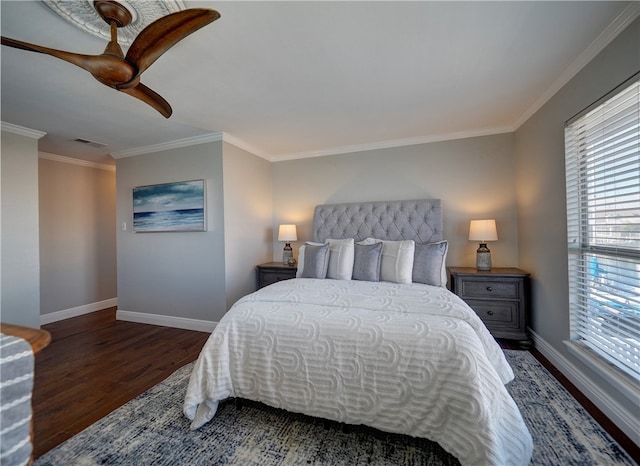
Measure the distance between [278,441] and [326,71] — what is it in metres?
2.56

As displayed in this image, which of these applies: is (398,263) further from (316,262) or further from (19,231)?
(19,231)

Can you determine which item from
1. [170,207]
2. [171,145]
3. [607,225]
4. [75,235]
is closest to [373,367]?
[607,225]

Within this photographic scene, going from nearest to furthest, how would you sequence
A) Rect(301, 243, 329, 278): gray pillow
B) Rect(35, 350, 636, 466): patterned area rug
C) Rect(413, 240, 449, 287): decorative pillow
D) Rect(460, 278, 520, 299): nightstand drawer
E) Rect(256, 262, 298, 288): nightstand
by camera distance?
Rect(35, 350, 636, 466): patterned area rug < Rect(413, 240, 449, 287): decorative pillow < Rect(460, 278, 520, 299): nightstand drawer < Rect(301, 243, 329, 278): gray pillow < Rect(256, 262, 298, 288): nightstand

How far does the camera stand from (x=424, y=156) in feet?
11.8

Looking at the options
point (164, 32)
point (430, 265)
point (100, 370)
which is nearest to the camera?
point (164, 32)

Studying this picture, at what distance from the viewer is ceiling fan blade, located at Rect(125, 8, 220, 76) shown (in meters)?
1.19

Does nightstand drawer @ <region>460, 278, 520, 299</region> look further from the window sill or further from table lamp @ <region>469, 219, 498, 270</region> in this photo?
the window sill

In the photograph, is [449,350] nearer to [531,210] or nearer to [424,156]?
[531,210]

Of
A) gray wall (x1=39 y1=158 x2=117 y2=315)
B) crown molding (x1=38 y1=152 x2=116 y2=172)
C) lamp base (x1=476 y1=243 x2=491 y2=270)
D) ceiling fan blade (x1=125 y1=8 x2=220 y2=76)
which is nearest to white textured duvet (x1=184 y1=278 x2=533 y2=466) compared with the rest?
lamp base (x1=476 y1=243 x2=491 y2=270)

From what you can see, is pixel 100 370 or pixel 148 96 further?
pixel 100 370

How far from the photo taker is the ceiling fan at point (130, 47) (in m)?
1.23

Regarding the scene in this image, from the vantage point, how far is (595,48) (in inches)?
71.4

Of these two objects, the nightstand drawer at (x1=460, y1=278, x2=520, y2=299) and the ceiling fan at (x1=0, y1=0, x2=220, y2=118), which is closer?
the ceiling fan at (x1=0, y1=0, x2=220, y2=118)

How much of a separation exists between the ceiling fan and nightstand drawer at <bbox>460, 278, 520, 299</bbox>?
3184 mm
